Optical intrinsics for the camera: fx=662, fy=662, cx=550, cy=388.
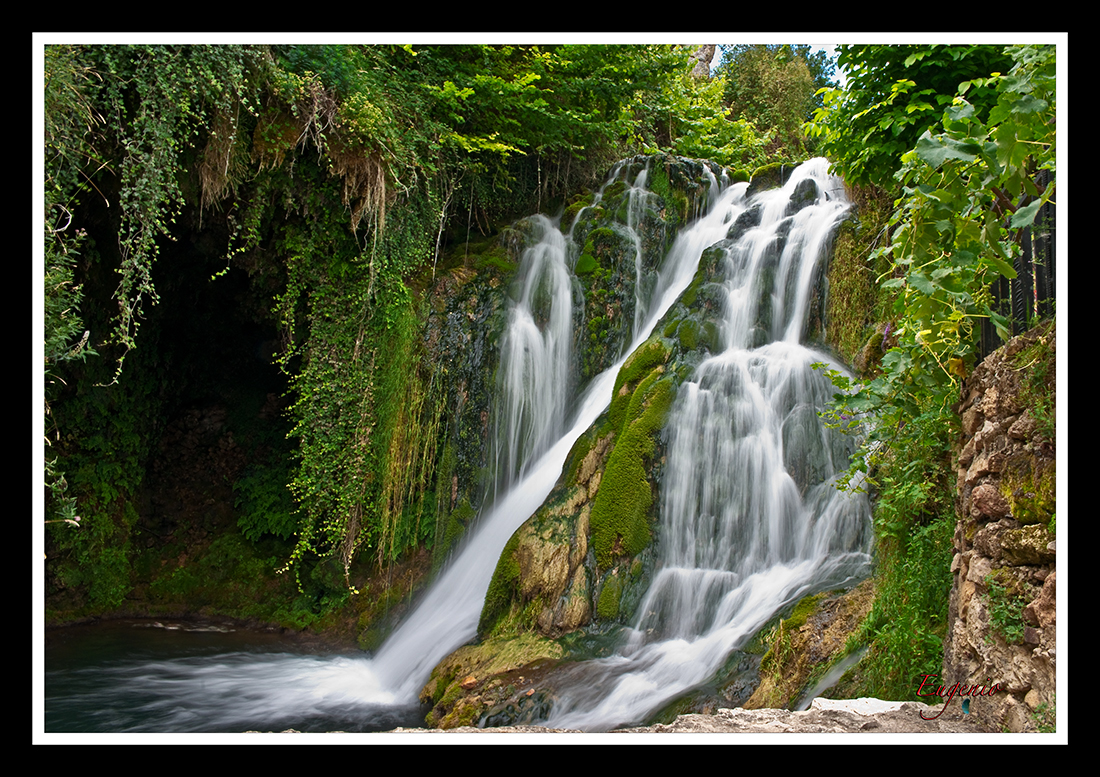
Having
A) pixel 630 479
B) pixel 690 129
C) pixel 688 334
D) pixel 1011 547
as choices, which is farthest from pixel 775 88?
pixel 1011 547

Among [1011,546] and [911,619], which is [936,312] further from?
[911,619]

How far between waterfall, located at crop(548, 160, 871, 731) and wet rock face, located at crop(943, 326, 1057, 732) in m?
1.86

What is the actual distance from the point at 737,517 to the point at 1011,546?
2.99 m

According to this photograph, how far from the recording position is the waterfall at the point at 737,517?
15.7ft

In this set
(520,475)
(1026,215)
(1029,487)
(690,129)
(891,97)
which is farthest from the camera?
(690,129)

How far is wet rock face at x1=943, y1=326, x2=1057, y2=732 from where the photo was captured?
8.05 feet

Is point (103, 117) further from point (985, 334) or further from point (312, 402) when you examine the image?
point (985, 334)

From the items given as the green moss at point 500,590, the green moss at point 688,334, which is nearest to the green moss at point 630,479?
the green moss at point 688,334

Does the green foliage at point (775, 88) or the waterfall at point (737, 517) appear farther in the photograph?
the green foliage at point (775, 88)

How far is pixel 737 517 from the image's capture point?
18.4 feet

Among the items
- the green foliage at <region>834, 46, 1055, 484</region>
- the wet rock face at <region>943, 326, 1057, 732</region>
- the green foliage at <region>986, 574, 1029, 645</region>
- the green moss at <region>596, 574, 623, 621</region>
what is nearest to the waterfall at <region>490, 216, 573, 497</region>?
the green moss at <region>596, 574, 623, 621</region>

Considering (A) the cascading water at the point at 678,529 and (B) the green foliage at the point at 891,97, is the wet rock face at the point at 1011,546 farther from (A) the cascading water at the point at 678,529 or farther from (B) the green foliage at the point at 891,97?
(B) the green foliage at the point at 891,97
